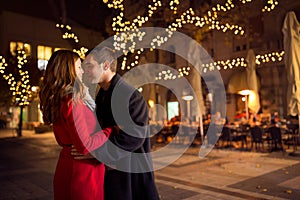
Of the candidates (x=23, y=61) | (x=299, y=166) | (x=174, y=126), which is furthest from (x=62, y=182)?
(x=23, y=61)

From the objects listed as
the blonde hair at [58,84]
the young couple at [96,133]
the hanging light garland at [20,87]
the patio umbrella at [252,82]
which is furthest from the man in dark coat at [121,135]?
the patio umbrella at [252,82]

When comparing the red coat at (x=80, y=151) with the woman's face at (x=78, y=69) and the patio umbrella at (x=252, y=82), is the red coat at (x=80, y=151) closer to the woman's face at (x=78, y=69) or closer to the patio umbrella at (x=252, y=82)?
the woman's face at (x=78, y=69)

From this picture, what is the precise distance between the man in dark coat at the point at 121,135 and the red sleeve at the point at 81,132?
0.19ft

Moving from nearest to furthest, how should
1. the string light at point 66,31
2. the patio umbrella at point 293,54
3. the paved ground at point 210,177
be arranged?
the paved ground at point 210,177 → the patio umbrella at point 293,54 → the string light at point 66,31

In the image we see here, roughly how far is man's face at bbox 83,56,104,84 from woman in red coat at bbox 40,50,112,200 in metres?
0.08

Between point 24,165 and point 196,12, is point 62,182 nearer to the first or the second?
point 24,165

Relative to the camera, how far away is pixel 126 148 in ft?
6.52

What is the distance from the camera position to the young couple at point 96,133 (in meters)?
1.97

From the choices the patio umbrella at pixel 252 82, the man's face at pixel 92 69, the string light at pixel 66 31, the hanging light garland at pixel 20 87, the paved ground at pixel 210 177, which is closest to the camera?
the man's face at pixel 92 69

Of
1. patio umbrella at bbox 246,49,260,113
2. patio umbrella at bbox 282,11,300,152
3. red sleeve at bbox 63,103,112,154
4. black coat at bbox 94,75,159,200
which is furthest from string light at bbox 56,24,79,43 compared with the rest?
patio umbrella at bbox 246,49,260,113

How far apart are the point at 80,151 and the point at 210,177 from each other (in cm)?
532

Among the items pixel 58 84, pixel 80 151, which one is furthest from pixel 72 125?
pixel 58 84

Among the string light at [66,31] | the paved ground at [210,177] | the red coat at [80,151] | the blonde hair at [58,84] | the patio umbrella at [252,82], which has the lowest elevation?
the paved ground at [210,177]

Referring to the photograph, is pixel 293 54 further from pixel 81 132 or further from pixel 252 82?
pixel 81 132
